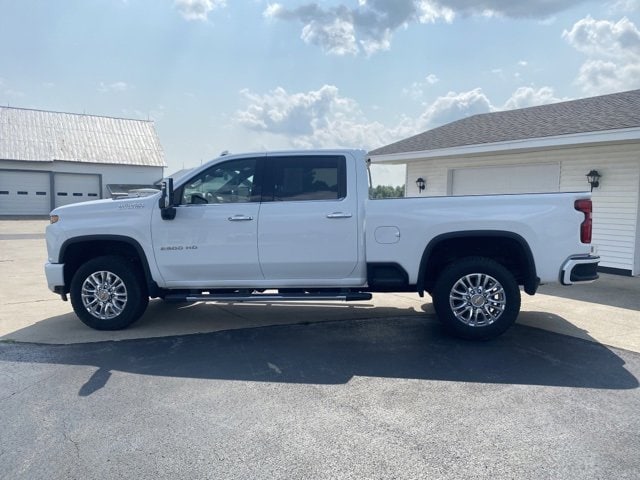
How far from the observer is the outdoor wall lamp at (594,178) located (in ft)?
34.1

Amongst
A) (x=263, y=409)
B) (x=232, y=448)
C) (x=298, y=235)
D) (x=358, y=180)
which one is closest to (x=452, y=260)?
(x=358, y=180)

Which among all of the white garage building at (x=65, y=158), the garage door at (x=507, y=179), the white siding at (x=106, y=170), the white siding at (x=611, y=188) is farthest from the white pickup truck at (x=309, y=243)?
the white siding at (x=106, y=170)

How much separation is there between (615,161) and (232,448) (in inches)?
397

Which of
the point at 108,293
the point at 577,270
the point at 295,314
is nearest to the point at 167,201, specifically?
the point at 108,293

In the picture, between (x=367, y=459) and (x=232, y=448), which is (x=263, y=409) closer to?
(x=232, y=448)

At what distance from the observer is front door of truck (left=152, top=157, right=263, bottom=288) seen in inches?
228

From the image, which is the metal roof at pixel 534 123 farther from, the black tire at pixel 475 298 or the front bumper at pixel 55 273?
the front bumper at pixel 55 273

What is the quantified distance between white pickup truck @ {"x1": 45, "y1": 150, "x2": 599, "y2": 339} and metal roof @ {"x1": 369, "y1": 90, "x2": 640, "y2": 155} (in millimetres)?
5123

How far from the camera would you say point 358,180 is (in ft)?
19.0

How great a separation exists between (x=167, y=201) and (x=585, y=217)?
462 centimetres

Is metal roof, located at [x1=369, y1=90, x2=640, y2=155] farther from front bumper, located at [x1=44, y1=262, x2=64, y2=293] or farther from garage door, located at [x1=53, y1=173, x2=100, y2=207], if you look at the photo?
garage door, located at [x1=53, y1=173, x2=100, y2=207]

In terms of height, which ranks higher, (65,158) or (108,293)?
(65,158)

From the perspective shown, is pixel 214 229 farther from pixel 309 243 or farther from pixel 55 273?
pixel 55 273

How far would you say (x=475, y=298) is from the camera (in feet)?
18.3
